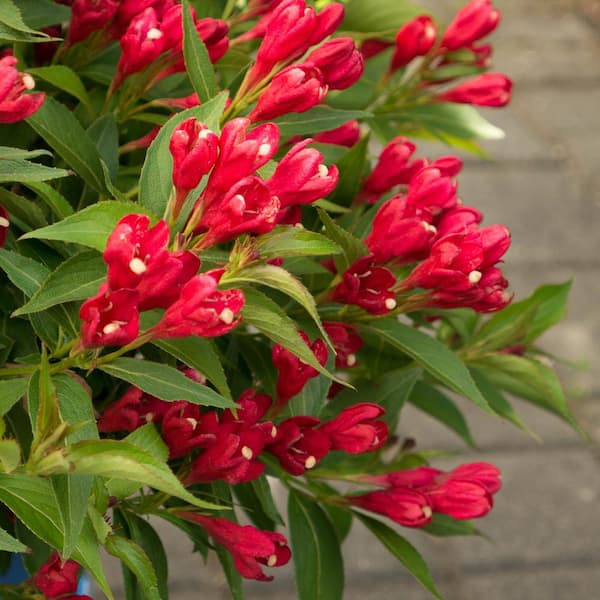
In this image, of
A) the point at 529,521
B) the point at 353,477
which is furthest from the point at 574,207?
the point at 353,477

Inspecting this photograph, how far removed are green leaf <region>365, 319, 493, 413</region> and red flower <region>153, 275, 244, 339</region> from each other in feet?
0.52

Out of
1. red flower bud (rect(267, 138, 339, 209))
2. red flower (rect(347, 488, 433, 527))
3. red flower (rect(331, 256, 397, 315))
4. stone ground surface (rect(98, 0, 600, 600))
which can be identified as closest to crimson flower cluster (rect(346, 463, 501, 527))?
red flower (rect(347, 488, 433, 527))

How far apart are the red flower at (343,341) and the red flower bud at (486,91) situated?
0.89 feet

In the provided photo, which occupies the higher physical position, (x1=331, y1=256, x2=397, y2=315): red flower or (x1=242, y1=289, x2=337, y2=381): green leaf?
(x1=242, y1=289, x2=337, y2=381): green leaf

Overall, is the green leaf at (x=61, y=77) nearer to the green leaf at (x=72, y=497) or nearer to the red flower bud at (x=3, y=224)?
the red flower bud at (x=3, y=224)

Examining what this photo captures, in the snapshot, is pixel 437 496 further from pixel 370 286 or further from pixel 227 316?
pixel 227 316

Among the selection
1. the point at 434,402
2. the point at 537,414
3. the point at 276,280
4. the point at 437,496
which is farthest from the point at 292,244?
the point at 537,414

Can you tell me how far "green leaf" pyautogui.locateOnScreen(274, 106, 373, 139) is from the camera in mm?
636

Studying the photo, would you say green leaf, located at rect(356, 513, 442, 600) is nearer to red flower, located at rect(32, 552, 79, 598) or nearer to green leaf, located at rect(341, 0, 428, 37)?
red flower, located at rect(32, 552, 79, 598)

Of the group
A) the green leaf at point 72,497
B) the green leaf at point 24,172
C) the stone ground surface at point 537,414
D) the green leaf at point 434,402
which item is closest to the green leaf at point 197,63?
the green leaf at point 24,172

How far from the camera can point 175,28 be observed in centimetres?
64

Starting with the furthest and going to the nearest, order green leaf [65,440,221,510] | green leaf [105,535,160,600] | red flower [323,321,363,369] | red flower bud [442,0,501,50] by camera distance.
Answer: red flower bud [442,0,501,50] → red flower [323,321,363,369] → green leaf [105,535,160,600] → green leaf [65,440,221,510]

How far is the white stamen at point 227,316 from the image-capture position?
0.48 m

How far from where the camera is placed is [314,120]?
0.64 meters
